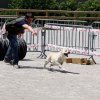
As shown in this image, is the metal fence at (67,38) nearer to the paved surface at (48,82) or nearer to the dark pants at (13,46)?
the paved surface at (48,82)

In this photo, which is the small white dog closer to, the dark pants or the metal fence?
the dark pants

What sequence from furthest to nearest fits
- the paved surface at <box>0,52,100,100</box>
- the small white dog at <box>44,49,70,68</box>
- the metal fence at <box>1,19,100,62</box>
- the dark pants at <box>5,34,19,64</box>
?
the metal fence at <box>1,19,100,62</box> → the dark pants at <box>5,34,19,64</box> → the small white dog at <box>44,49,70,68</box> → the paved surface at <box>0,52,100,100</box>

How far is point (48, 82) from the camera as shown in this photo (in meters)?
11.2

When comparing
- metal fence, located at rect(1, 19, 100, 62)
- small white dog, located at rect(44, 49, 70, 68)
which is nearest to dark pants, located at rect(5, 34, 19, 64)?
small white dog, located at rect(44, 49, 70, 68)

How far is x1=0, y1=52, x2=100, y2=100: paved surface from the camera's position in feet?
31.5

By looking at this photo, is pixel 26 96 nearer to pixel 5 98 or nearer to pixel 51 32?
pixel 5 98

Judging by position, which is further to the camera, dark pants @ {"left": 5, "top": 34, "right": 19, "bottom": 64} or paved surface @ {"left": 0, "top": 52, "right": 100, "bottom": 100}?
dark pants @ {"left": 5, "top": 34, "right": 19, "bottom": 64}

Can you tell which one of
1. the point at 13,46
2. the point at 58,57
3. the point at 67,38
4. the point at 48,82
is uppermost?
the point at 13,46

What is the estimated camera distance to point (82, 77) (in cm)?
1208

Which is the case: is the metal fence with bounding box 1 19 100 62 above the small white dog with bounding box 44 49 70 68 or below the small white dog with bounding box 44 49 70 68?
below

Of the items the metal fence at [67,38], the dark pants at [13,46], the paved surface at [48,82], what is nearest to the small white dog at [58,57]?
the paved surface at [48,82]

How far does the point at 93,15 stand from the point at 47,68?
64.3 ft

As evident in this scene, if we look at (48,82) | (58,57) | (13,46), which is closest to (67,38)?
(13,46)

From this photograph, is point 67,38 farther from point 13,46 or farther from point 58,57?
point 58,57
